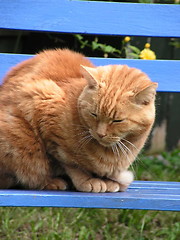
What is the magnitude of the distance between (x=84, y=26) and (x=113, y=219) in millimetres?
1282

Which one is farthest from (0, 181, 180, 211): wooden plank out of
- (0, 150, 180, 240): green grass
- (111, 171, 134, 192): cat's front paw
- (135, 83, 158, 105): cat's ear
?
(0, 150, 180, 240): green grass

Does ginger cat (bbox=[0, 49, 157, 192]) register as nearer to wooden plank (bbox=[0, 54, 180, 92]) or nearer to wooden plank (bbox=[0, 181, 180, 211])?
wooden plank (bbox=[0, 181, 180, 211])

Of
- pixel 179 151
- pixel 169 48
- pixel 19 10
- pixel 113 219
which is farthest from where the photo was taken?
pixel 169 48

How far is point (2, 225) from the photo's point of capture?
11.5 ft

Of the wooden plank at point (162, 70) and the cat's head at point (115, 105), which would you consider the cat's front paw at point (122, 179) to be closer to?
the cat's head at point (115, 105)

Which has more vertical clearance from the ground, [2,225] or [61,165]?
[61,165]

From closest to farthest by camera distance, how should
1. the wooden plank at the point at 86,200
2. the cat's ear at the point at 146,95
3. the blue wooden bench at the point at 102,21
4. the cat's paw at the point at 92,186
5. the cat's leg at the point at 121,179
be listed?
the wooden plank at the point at 86,200
the cat's ear at the point at 146,95
the cat's paw at the point at 92,186
the cat's leg at the point at 121,179
the blue wooden bench at the point at 102,21

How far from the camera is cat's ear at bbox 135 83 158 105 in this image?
2.46m

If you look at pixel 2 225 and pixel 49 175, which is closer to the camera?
pixel 49 175

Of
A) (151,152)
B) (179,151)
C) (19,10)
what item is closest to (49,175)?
(19,10)

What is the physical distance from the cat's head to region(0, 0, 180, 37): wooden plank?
2.95 feet

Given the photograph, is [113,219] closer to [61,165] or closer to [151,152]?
[61,165]

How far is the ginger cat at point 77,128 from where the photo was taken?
2.51m

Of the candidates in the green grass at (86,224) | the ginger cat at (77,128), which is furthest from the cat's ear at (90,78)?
the green grass at (86,224)
